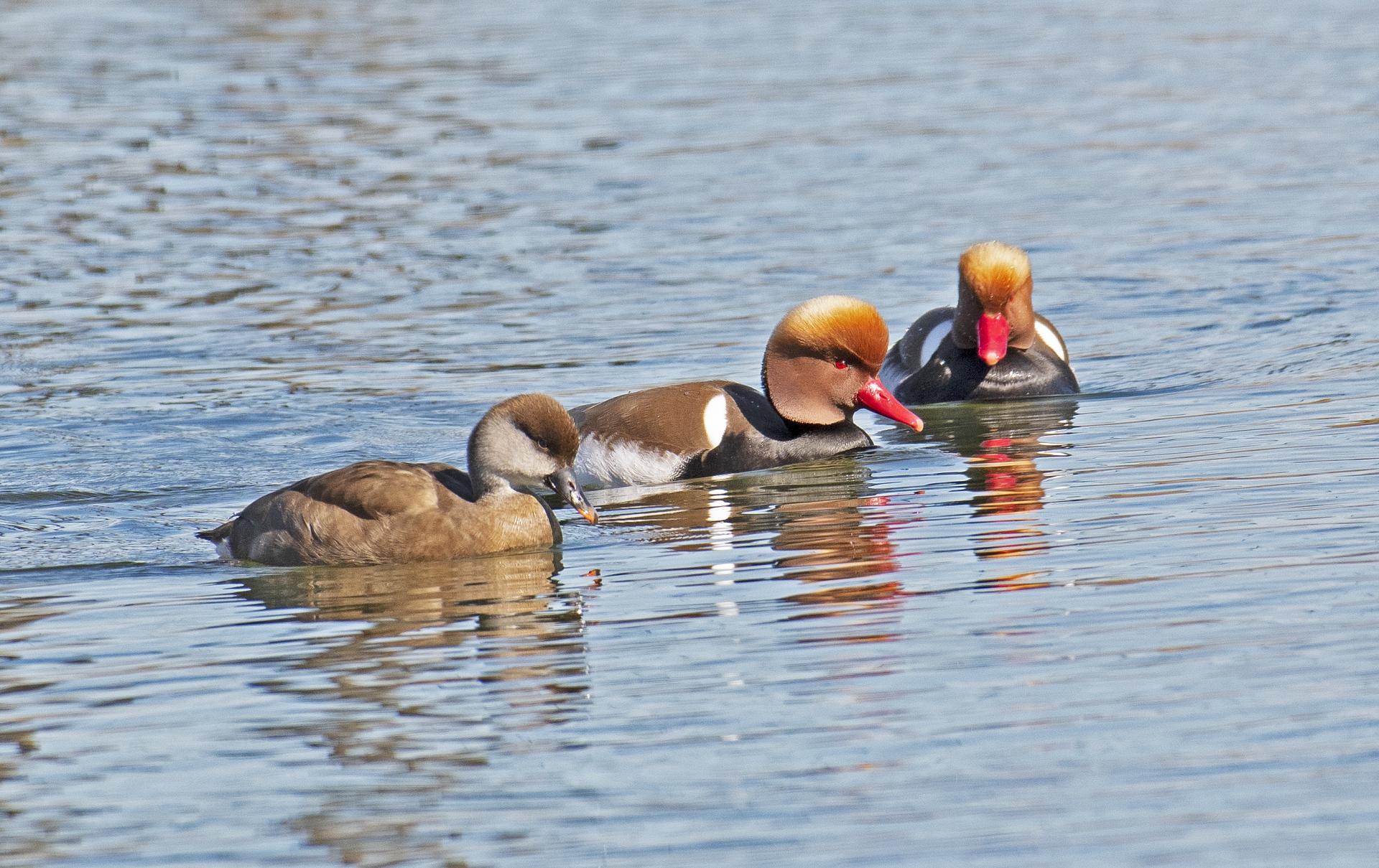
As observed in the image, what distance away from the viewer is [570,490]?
8.98m

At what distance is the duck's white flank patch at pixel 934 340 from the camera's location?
13242 mm

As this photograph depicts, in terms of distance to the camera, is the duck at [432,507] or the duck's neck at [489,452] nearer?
the duck at [432,507]

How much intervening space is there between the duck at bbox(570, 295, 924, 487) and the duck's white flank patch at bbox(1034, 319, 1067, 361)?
2403 mm

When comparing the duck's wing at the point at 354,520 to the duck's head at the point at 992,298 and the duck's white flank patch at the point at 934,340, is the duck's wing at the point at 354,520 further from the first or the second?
the duck's white flank patch at the point at 934,340

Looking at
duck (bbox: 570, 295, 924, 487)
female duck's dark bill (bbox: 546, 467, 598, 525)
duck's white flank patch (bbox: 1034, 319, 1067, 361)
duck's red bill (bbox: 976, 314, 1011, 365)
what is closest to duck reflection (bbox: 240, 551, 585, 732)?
female duck's dark bill (bbox: 546, 467, 598, 525)

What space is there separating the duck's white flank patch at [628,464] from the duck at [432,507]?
5.81 feet

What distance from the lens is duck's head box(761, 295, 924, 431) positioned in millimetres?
11055

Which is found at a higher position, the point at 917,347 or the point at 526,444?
the point at 917,347

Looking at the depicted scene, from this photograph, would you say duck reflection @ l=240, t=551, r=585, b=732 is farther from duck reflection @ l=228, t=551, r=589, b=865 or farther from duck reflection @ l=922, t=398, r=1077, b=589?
duck reflection @ l=922, t=398, r=1077, b=589

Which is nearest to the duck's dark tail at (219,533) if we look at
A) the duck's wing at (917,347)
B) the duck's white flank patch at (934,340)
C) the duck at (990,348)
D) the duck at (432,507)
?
the duck at (432,507)

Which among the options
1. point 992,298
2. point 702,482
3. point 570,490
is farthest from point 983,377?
point 570,490

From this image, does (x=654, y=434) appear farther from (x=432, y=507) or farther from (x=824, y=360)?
(x=432, y=507)

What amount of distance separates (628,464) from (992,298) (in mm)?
3005

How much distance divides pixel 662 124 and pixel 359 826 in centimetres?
1960
